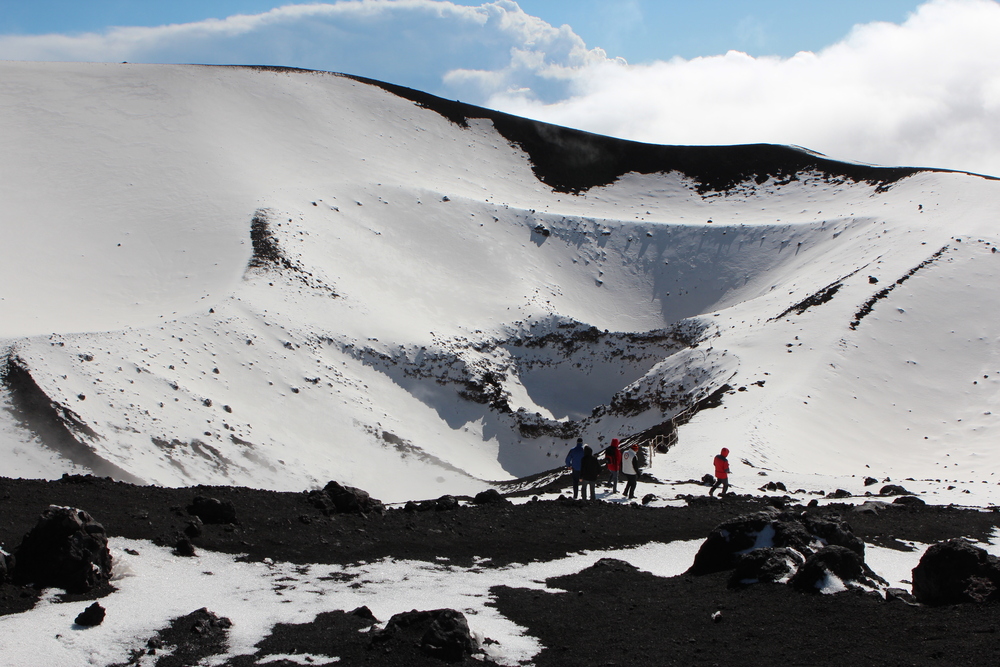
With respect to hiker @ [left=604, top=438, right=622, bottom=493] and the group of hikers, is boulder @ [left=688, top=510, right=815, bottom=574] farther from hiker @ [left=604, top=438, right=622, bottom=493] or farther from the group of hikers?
hiker @ [left=604, top=438, right=622, bottom=493]

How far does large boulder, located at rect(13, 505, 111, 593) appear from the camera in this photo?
9.88 metres

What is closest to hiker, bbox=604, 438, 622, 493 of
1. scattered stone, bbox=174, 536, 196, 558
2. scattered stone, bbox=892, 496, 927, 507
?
scattered stone, bbox=892, 496, 927, 507

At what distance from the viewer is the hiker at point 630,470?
18438 millimetres

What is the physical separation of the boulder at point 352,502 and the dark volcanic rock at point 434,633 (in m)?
6.58

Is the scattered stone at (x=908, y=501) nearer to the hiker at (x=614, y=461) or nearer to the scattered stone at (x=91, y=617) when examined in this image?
the hiker at (x=614, y=461)

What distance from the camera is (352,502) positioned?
14992mm

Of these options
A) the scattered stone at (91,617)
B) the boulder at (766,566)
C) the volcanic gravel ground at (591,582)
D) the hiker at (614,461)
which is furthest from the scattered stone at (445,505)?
the scattered stone at (91,617)

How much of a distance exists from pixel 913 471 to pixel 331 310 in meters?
24.8

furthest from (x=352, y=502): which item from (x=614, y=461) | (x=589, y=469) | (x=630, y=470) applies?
(x=630, y=470)

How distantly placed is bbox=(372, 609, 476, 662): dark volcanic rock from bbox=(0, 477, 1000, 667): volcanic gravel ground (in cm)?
13

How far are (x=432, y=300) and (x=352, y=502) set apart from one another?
1061 inches

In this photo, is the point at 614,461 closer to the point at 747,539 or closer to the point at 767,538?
the point at 747,539

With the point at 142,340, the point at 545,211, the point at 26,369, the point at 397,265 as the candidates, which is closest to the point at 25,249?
the point at 142,340

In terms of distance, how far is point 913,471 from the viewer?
24.6 metres
